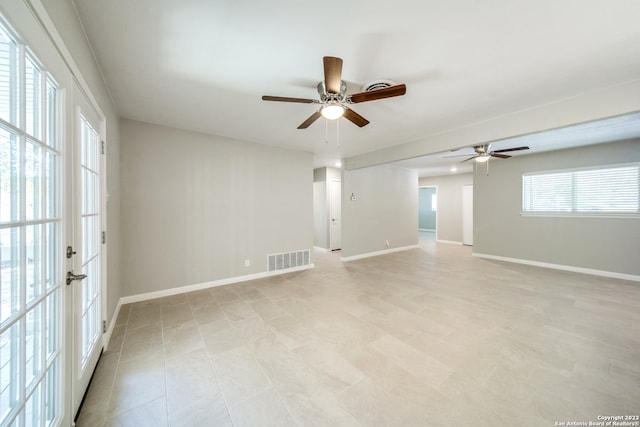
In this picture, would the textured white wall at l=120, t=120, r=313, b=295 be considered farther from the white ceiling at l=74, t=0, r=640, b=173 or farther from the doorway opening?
the doorway opening

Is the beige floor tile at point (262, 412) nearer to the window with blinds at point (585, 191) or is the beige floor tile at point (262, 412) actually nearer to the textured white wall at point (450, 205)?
the window with blinds at point (585, 191)

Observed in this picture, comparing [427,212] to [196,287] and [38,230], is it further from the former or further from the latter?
[38,230]

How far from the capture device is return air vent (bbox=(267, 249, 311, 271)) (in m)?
4.64

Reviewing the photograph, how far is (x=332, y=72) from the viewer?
1.74 m

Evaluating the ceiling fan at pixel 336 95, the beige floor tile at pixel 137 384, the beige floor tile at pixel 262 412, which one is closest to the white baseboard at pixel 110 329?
the beige floor tile at pixel 137 384

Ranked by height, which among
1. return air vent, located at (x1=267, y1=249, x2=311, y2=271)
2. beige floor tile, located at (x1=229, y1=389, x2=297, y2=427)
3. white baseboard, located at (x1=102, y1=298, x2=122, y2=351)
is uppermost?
return air vent, located at (x1=267, y1=249, x2=311, y2=271)

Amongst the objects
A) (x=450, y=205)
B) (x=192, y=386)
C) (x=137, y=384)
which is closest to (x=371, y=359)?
(x=192, y=386)

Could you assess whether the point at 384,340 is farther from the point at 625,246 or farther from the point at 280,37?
the point at 625,246

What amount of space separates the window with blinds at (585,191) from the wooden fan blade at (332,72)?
6.06m

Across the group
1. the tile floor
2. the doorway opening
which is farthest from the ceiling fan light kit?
the doorway opening

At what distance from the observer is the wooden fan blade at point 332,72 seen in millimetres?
1613

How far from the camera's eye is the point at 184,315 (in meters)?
2.93

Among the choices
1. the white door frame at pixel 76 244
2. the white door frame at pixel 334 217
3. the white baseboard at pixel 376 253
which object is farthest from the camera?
the white door frame at pixel 334 217

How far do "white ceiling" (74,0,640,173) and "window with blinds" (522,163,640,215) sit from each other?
364 cm
